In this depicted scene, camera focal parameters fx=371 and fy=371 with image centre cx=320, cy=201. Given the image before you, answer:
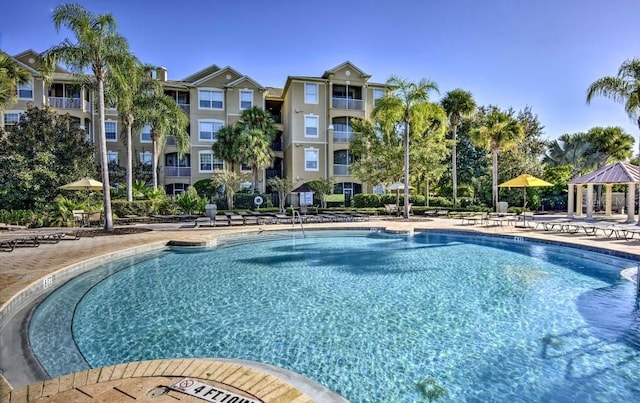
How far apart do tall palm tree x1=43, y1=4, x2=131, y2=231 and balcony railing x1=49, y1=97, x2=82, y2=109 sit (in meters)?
16.4

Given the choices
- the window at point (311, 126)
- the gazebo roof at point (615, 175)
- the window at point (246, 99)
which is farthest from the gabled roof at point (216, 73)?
the gazebo roof at point (615, 175)

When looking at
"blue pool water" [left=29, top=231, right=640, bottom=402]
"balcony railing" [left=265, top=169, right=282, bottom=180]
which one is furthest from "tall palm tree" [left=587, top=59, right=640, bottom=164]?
"balcony railing" [left=265, top=169, right=282, bottom=180]

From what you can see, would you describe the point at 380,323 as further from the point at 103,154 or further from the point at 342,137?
the point at 342,137

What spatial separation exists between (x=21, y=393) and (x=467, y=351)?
4817mm

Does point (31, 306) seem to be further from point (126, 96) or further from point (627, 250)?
point (627, 250)

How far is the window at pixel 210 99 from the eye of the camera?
1207 inches

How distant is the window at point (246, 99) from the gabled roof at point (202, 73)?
3.53 m

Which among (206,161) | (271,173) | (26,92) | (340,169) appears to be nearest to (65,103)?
(26,92)

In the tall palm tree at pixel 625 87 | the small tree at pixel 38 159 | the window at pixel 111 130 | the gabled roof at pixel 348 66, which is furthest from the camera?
the gabled roof at pixel 348 66

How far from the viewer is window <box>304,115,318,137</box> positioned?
30.6 metres

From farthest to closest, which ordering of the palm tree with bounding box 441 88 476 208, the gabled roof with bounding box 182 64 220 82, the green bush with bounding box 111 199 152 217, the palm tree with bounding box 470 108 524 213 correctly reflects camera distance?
the gabled roof with bounding box 182 64 220 82
the palm tree with bounding box 441 88 476 208
the palm tree with bounding box 470 108 524 213
the green bush with bounding box 111 199 152 217

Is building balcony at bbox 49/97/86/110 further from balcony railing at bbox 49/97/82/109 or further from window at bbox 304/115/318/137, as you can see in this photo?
window at bbox 304/115/318/137

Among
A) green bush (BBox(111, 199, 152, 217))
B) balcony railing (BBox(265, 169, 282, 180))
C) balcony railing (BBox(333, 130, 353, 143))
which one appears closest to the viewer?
green bush (BBox(111, 199, 152, 217))

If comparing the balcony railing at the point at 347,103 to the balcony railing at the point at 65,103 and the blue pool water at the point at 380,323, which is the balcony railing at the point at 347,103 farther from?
the blue pool water at the point at 380,323
